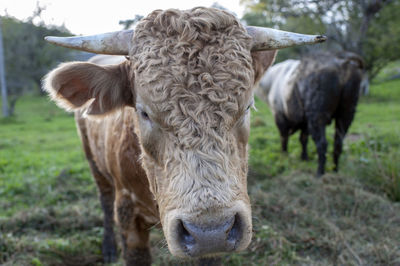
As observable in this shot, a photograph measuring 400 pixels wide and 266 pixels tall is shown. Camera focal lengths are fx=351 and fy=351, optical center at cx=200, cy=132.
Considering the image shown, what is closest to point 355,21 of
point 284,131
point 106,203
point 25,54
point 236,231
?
point 284,131

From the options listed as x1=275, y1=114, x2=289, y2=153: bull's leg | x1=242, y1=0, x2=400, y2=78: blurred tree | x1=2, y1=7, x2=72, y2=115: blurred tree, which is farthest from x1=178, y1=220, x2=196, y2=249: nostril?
x1=2, y1=7, x2=72, y2=115: blurred tree

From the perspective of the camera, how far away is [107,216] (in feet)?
13.6

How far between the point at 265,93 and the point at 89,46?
25.0 feet

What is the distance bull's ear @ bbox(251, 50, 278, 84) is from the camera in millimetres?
2346

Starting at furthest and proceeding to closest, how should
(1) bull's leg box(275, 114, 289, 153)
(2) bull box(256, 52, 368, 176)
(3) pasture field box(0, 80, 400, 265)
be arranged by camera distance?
(1) bull's leg box(275, 114, 289, 153)
(2) bull box(256, 52, 368, 176)
(3) pasture field box(0, 80, 400, 265)

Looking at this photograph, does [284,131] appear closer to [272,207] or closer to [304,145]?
[304,145]

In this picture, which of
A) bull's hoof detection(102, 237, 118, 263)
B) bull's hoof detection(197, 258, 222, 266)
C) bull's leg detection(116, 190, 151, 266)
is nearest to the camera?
bull's hoof detection(197, 258, 222, 266)

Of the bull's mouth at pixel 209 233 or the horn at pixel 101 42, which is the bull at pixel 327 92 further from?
the bull's mouth at pixel 209 233

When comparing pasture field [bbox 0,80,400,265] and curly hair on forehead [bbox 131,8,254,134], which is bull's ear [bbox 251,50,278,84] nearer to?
curly hair on forehead [bbox 131,8,254,134]

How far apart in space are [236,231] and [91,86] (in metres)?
1.36

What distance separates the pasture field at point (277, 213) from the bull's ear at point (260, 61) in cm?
128

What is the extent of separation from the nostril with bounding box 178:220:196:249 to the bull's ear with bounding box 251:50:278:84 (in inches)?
46.6

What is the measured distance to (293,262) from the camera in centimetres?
343

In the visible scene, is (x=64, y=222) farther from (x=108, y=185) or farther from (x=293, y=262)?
(x=293, y=262)
